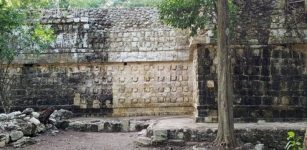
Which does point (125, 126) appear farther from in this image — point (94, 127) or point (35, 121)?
point (35, 121)

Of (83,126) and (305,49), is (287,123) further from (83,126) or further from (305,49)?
(83,126)

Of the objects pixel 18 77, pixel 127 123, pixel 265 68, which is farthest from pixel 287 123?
pixel 18 77

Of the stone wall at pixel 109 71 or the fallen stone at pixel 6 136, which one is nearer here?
the fallen stone at pixel 6 136

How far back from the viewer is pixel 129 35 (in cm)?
1509

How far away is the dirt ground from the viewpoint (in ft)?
34.0

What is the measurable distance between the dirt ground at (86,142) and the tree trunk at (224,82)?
1.35 meters

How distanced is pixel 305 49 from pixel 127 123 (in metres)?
5.86

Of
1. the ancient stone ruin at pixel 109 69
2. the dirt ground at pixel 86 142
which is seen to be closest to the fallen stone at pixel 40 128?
the dirt ground at pixel 86 142

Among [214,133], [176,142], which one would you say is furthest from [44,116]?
[214,133]

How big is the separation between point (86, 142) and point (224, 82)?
4087mm

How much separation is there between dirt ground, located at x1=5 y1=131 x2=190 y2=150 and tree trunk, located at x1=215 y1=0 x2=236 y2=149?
1.35 meters

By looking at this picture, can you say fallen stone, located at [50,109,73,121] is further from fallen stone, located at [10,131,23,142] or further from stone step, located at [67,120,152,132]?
fallen stone, located at [10,131,23,142]

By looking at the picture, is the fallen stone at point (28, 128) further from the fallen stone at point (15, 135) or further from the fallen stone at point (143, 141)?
the fallen stone at point (143, 141)

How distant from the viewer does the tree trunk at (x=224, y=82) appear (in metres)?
9.57
